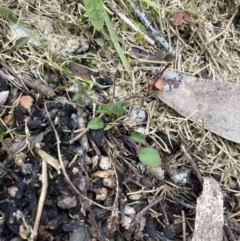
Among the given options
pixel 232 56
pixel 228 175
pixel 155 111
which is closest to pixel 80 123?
pixel 155 111

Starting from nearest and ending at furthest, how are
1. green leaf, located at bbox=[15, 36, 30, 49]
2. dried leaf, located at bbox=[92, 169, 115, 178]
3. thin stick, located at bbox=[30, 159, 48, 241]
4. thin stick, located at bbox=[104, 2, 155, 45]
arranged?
thin stick, located at bbox=[30, 159, 48, 241] < dried leaf, located at bbox=[92, 169, 115, 178] < green leaf, located at bbox=[15, 36, 30, 49] < thin stick, located at bbox=[104, 2, 155, 45]

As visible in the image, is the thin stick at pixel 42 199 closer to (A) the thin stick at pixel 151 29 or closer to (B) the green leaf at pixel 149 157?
(B) the green leaf at pixel 149 157

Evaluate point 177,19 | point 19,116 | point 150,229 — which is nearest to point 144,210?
point 150,229

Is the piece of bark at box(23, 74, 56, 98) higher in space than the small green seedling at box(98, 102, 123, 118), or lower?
higher

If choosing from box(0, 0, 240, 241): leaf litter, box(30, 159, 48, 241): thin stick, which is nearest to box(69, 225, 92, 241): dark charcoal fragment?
box(0, 0, 240, 241): leaf litter

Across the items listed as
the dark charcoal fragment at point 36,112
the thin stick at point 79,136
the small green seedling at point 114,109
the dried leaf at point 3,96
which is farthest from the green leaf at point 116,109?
the dried leaf at point 3,96

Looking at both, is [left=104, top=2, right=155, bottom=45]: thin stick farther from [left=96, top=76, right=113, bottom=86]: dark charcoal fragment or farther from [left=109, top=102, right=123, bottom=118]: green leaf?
[left=109, top=102, right=123, bottom=118]: green leaf

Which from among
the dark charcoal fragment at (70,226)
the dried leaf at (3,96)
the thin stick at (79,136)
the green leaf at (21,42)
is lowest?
the dark charcoal fragment at (70,226)

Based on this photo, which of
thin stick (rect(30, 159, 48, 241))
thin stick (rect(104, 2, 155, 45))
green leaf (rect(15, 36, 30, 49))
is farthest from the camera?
thin stick (rect(104, 2, 155, 45))

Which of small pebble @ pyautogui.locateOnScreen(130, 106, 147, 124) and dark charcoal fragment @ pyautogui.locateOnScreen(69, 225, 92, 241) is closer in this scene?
dark charcoal fragment @ pyautogui.locateOnScreen(69, 225, 92, 241)
